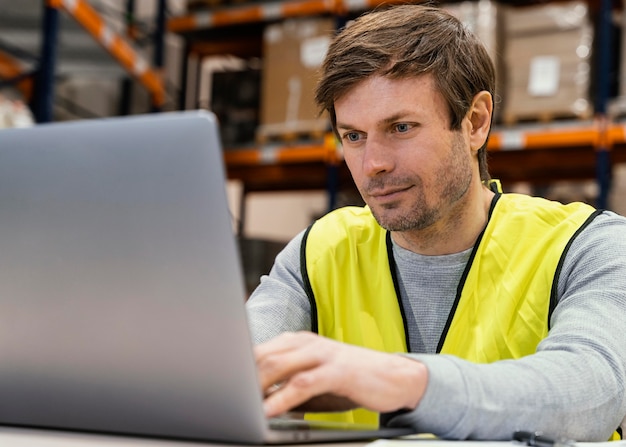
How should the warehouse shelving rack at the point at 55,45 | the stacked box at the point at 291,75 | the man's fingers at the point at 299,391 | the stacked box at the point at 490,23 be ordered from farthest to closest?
the stacked box at the point at 291,75 < the stacked box at the point at 490,23 < the warehouse shelving rack at the point at 55,45 < the man's fingers at the point at 299,391

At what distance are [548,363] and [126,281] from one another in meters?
0.52

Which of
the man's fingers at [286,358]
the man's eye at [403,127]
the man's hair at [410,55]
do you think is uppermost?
the man's hair at [410,55]

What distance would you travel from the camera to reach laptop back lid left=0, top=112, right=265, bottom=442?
0.68 metres

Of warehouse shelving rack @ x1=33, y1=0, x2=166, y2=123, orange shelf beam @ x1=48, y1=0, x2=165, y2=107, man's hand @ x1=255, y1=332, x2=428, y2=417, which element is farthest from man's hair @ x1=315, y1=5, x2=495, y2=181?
orange shelf beam @ x1=48, y1=0, x2=165, y2=107

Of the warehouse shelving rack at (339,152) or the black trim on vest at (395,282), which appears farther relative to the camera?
the warehouse shelving rack at (339,152)

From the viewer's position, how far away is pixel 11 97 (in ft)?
14.8

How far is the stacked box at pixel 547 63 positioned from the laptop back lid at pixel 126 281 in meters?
3.79

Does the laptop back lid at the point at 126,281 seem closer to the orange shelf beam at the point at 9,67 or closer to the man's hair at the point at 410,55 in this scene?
the man's hair at the point at 410,55

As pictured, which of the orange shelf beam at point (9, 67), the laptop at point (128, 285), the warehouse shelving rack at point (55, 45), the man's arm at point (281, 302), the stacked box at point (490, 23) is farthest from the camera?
the orange shelf beam at point (9, 67)

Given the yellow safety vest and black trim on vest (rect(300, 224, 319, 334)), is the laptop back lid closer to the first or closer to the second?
the yellow safety vest

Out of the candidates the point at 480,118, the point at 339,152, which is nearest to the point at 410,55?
the point at 480,118

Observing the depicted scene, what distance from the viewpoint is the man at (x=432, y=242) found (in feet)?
4.09

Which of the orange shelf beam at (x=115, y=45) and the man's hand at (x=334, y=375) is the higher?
the orange shelf beam at (x=115, y=45)

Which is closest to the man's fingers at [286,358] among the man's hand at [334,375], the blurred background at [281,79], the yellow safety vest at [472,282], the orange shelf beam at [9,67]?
the man's hand at [334,375]
